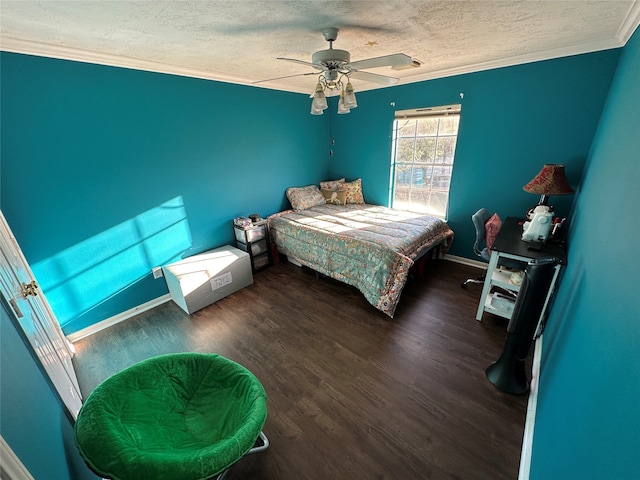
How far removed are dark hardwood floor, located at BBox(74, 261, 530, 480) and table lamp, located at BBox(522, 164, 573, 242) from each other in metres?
0.84

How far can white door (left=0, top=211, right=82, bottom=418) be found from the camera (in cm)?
121

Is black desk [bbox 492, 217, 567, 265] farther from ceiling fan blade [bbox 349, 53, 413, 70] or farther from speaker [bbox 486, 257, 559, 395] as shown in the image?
ceiling fan blade [bbox 349, 53, 413, 70]

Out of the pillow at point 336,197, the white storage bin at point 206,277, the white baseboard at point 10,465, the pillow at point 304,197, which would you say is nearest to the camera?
the white baseboard at point 10,465

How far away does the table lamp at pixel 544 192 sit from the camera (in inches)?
83.6

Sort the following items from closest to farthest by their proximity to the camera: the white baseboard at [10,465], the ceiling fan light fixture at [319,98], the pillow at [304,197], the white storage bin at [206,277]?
the white baseboard at [10,465], the ceiling fan light fixture at [319,98], the white storage bin at [206,277], the pillow at [304,197]

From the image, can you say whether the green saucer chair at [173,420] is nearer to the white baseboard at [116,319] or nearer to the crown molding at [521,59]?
the white baseboard at [116,319]

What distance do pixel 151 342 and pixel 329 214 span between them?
2.46 meters

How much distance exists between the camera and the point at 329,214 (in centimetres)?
362

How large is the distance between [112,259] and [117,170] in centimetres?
84

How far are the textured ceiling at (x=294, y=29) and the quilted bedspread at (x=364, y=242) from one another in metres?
1.68

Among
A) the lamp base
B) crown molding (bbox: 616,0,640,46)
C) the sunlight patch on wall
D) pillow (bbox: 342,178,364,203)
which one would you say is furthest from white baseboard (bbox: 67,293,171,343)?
crown molding (bbox: 616,0,640,46)

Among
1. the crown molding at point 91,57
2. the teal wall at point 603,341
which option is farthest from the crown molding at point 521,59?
the crown molding at point 91,57

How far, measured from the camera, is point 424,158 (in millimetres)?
3471

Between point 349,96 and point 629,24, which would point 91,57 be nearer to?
point 349,96
